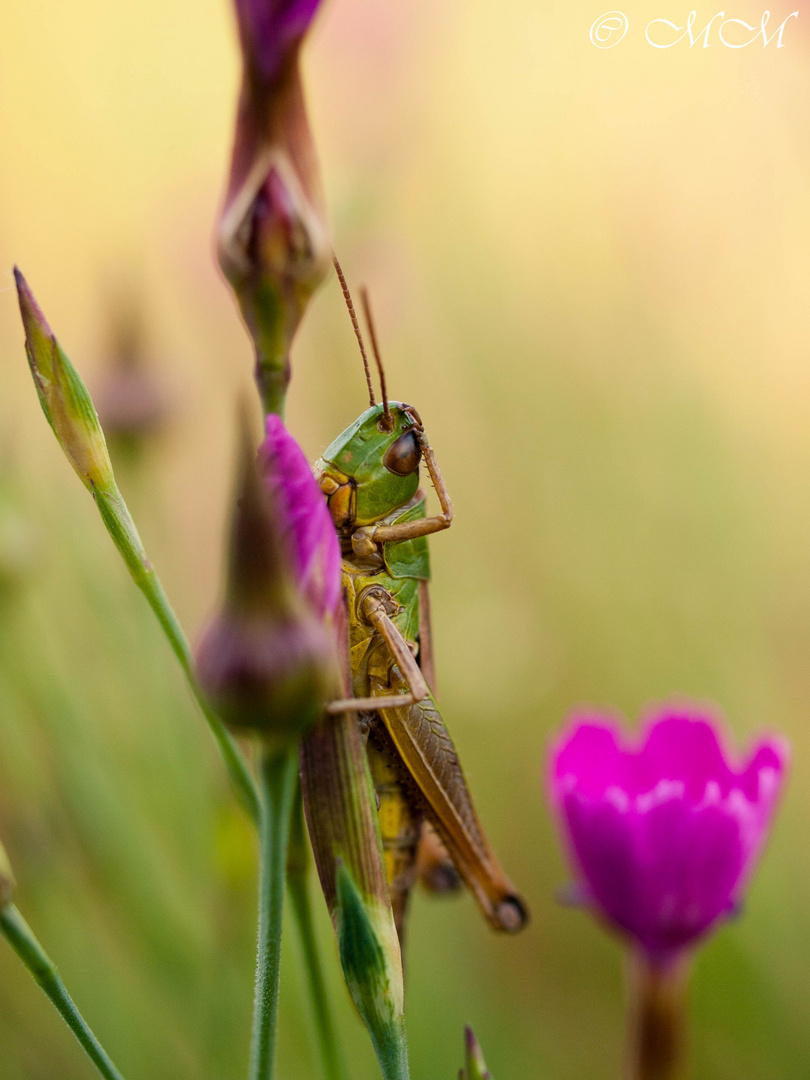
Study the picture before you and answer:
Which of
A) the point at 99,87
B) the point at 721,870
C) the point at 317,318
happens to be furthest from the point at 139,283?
the point at 99,87

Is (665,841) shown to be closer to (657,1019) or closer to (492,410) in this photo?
(657,1019)

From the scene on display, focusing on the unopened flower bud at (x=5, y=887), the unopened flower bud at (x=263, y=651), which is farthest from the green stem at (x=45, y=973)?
the unopened flower bud at (x=263, y=651)

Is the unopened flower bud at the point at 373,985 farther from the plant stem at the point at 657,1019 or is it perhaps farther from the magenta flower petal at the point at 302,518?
the plant stem at the point at 657,1019

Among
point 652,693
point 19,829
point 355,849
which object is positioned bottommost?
point 652,693

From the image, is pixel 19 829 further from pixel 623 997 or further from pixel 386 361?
pixel 386 361

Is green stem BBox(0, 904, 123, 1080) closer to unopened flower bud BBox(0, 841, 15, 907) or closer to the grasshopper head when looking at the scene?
unopened flower bud BBox(0, 841, 15, 907)

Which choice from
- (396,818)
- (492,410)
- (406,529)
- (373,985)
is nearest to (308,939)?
(373,985)
